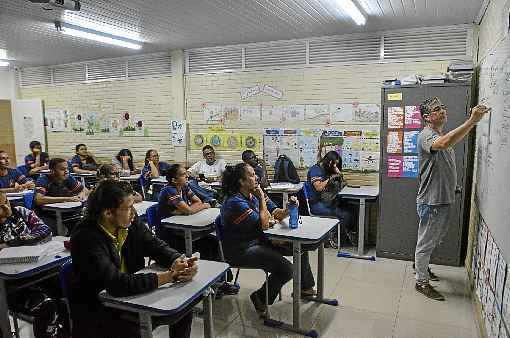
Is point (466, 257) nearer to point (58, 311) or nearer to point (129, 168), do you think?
point (58, 311)

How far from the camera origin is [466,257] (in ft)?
13.8

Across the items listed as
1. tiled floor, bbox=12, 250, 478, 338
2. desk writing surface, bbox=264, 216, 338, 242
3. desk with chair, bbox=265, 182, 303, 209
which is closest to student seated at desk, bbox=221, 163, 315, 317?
desk writing surface, bbox=264, 216, 338, 242

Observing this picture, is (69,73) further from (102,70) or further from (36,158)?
(36,158)

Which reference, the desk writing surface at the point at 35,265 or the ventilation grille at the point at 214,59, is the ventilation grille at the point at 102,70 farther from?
the desk writing surface at the point at 35,265

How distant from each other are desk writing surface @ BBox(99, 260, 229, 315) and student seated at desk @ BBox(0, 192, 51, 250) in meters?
1.10

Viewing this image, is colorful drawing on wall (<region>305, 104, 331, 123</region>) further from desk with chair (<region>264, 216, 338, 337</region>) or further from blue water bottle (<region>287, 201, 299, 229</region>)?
blue water bottle (<region>287, 201, 299, 229</region>)

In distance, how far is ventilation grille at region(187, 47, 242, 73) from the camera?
625 centimetres

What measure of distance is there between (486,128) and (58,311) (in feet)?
11.5

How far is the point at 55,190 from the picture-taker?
14.8 ft

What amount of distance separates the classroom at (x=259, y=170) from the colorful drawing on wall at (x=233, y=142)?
48 mm

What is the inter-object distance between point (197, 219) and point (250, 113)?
121 inches

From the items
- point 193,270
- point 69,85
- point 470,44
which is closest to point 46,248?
point 193,270

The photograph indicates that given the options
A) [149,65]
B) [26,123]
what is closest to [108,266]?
[149,65]

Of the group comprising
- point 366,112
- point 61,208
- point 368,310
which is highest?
point 366,112
